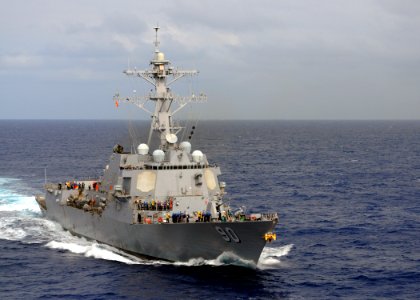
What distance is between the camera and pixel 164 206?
37.3m

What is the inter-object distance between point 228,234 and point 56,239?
15483 mm

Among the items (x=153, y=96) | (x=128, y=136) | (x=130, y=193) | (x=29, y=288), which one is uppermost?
(x=153, y=96)

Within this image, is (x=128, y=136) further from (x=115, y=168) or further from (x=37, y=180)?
(x=37, y=180)

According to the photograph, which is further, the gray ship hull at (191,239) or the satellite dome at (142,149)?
the satellite dome at (142,149)

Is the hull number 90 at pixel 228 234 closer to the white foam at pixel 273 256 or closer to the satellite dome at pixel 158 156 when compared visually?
the white foam at pixel 273 256

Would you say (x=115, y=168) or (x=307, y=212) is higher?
(x=115, y=168)

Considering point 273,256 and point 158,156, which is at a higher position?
point 158,156

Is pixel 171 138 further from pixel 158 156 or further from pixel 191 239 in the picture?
pixel 191 239

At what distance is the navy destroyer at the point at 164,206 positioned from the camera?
34.5 meters

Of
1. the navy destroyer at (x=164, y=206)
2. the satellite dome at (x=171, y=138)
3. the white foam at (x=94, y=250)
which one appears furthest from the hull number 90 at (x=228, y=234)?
the satellite dome at (x=171, y=138)

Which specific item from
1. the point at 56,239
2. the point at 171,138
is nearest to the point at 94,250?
the point at 56,239

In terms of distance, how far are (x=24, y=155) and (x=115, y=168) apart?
219 ft

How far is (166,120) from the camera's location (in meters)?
41.5

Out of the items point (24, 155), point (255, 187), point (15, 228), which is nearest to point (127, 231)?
point (15, 228)
